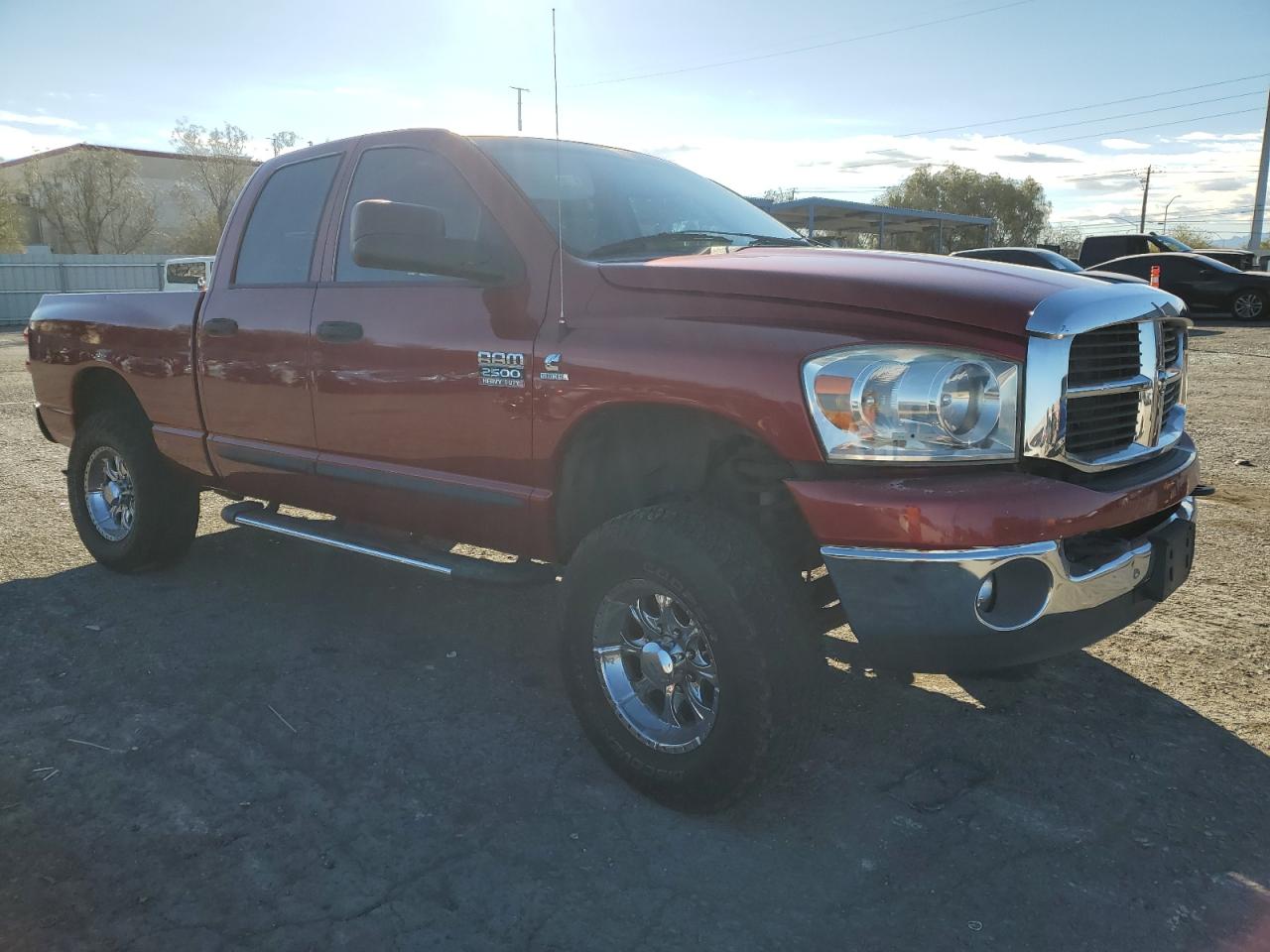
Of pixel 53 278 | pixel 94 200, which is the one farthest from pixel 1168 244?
pixel 94 200

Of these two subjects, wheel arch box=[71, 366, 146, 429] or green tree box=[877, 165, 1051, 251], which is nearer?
wheel arch box=[71, 366, 146, 429]

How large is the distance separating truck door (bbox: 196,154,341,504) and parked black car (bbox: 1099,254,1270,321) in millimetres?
18424

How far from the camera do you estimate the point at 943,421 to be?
2.42 metres

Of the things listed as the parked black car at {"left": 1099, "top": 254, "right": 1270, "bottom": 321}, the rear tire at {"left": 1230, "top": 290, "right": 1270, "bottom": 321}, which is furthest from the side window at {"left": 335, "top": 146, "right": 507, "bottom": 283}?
the rear tire at {"left": 1230, "top": 290, "right": 1270, "bottom": 321}

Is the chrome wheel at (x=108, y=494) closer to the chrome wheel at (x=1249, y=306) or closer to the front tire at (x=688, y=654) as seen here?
the front tire at (x=688, y=654)

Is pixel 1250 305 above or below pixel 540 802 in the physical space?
above

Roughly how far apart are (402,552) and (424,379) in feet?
2.15

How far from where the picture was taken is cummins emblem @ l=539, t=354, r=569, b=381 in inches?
119

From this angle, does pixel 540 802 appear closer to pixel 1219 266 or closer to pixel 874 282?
pixel 874 282

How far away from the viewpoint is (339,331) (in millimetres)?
3701

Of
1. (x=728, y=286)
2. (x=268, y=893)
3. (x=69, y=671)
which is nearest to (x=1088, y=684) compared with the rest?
(x=728, y=286)

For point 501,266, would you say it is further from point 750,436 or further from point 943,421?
point 943,421

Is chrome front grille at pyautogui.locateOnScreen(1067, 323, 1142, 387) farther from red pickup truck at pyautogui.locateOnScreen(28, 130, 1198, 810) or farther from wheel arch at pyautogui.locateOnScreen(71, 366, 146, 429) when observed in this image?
wheel arch at pyautogui.locateOnScreen(71, 366, 146, 429)

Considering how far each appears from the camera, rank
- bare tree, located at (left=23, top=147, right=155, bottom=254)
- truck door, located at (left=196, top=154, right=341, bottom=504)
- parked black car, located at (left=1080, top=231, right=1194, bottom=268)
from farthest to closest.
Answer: bare tree, located at (left=23, top=147, right=155, bottom=254) → parked black car, located at (left=1080, top=231, right=1194, bottom=268) → truck door, located at (left=196, top=154, right=341, bottom=504)
